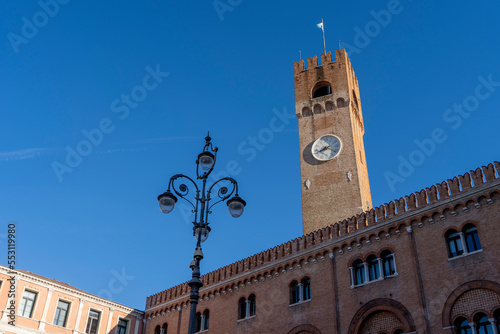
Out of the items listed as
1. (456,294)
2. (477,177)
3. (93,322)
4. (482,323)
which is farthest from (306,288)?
(93,322)

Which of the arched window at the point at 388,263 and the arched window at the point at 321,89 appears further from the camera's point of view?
the arched window at the point at 321,89

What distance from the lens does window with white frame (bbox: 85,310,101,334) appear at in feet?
92.3

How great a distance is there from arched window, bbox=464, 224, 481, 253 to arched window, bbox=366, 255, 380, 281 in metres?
3.80

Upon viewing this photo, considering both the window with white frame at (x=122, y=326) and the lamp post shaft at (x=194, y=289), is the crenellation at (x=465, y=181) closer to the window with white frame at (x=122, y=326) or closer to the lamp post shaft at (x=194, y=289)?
the lamp post shaft at (x=194, y=289)

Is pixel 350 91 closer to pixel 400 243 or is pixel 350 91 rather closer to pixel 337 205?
pixel 337 205

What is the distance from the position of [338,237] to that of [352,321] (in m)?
3.89

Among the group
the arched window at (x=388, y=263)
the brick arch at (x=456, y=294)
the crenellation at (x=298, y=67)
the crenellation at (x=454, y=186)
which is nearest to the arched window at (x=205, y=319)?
the arched window at (x=388, y=263)

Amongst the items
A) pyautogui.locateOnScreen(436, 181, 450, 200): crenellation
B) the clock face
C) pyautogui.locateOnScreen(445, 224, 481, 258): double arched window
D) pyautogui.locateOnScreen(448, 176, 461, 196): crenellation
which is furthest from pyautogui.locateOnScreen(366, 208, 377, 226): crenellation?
the clock face

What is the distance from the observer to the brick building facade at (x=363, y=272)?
17656 millimetres

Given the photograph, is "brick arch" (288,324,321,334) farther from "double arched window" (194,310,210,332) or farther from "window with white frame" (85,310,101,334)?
"window with white frame" (85,310,101,334)

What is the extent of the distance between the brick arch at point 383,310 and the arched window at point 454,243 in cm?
283

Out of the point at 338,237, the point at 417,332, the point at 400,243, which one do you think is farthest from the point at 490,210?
the point at 338,237

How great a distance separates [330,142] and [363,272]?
12873mm

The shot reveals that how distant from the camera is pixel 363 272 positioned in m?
20.9
